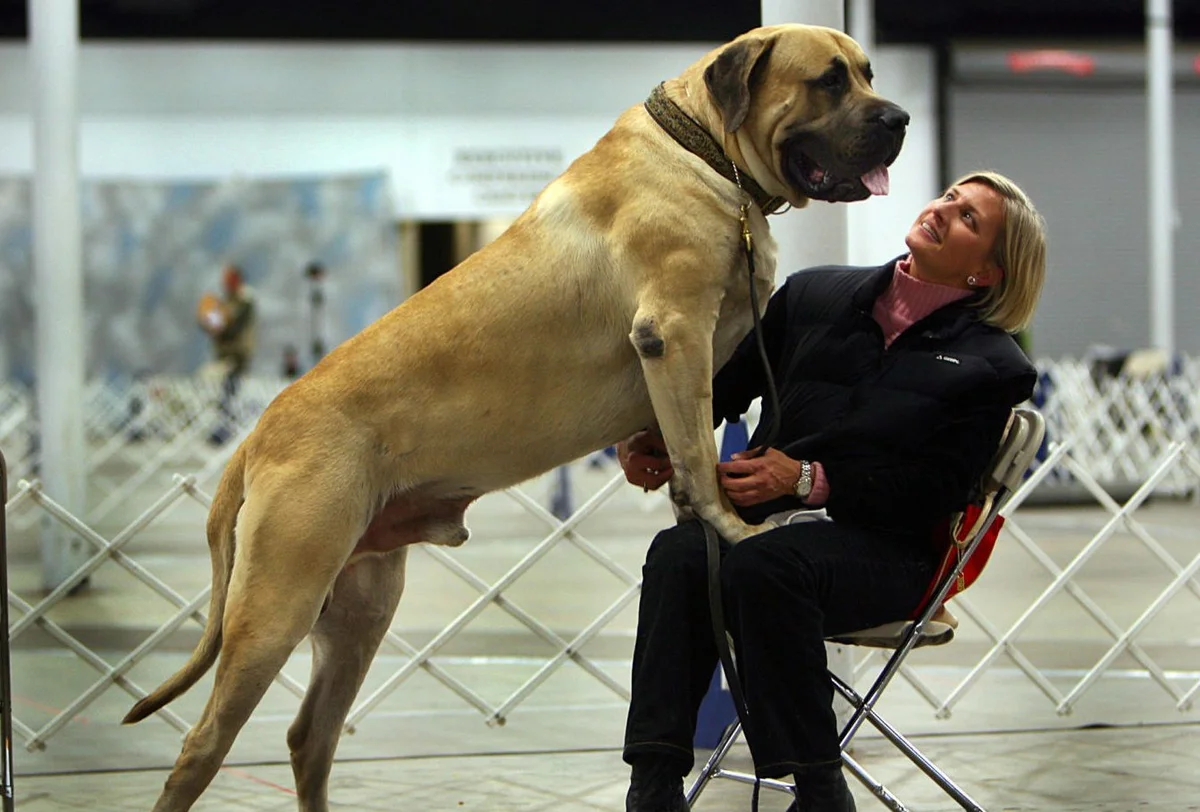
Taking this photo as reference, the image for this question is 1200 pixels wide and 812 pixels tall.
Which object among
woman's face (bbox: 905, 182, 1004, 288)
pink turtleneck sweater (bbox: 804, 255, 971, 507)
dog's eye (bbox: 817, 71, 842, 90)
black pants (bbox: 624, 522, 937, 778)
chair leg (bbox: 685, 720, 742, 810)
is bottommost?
chair leg (bbox: 685, 720, 742, 810)

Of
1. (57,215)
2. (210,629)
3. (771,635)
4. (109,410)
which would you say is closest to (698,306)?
(771,635)

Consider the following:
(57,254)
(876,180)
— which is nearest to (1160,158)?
(57,254)

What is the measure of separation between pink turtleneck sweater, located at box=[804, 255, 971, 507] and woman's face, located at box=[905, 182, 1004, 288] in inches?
0.9

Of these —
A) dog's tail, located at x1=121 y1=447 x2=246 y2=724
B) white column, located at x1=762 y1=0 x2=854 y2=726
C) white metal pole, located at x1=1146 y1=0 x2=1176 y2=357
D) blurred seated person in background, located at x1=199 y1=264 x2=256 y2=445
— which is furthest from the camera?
blurred seated person in background, located at x1=199 y1=264 x2=256 y2=445

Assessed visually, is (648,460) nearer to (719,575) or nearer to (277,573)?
(719,575)

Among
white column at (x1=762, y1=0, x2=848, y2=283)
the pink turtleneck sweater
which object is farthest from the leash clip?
white column at (x1=762, y1=0, x2=848, y2=283)

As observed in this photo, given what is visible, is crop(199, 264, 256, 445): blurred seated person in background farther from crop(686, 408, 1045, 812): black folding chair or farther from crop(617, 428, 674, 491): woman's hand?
crop(686, 408, 1045, 812): black folding chair

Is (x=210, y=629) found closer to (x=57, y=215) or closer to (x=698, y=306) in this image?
(x=698, y=306)

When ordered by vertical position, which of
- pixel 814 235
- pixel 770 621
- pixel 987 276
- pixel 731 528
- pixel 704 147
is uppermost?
pixel 704 147

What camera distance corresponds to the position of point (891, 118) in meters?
2.68

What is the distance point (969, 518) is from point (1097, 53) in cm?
1722

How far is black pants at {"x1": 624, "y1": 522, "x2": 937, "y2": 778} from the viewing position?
102 inches

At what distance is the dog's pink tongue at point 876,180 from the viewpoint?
274cm

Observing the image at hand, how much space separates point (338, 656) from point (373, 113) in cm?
1506
